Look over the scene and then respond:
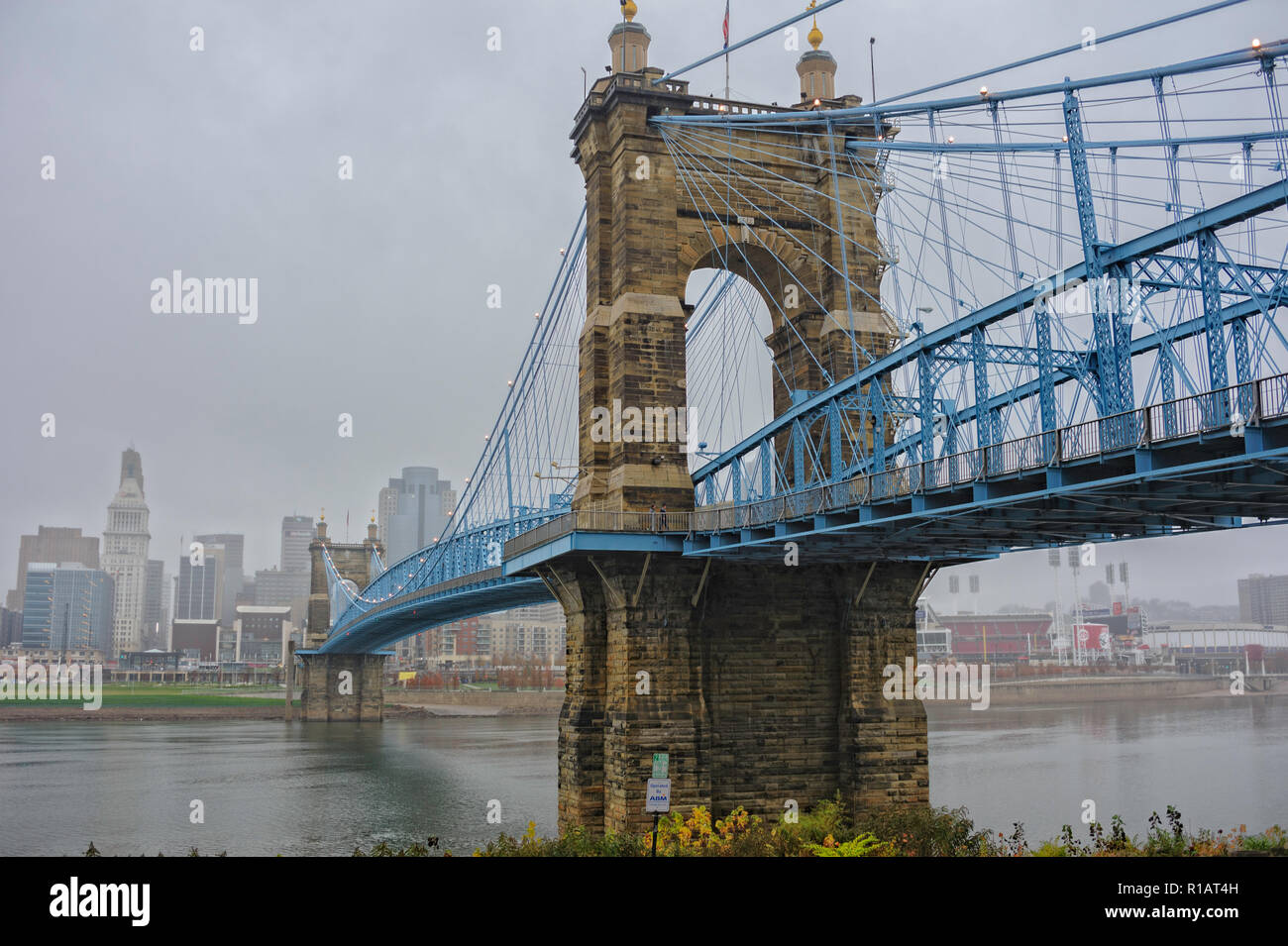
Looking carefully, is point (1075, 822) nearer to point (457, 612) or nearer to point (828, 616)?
point (828, 616)

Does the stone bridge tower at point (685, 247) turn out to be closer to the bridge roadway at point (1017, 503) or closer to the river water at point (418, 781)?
the bridge roadway at point (1017, 503)

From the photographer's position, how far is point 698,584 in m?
36.9

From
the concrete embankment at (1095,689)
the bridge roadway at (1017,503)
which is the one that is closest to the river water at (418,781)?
the bridge roadway at (1017,503)

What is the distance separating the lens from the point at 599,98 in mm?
41188

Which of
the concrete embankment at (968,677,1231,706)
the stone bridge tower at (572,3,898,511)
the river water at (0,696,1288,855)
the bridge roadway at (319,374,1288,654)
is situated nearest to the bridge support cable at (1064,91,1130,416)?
the bridge roadway at (319,374,1288,654)

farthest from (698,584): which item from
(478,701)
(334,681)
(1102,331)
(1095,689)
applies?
(1095,689)

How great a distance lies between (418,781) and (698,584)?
36.3 m

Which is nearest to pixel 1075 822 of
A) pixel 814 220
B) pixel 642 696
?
pixel 642 696

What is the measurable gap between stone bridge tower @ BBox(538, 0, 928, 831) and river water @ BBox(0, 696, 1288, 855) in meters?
9.36

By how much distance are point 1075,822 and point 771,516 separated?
22.9 metres

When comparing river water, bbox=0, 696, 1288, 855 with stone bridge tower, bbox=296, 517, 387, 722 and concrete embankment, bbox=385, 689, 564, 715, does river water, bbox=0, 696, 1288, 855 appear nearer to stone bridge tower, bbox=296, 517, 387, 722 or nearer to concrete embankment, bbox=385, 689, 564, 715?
stone bridge tower, bbox=296, 517, 387, 722

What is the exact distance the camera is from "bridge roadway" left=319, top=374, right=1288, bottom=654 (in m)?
20.4

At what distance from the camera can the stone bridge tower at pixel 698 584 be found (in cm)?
3612

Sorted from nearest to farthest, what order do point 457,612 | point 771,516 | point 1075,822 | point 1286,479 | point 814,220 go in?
point 1286,479, point 771,516, point 814,220, point 1075,822, point 457,612
